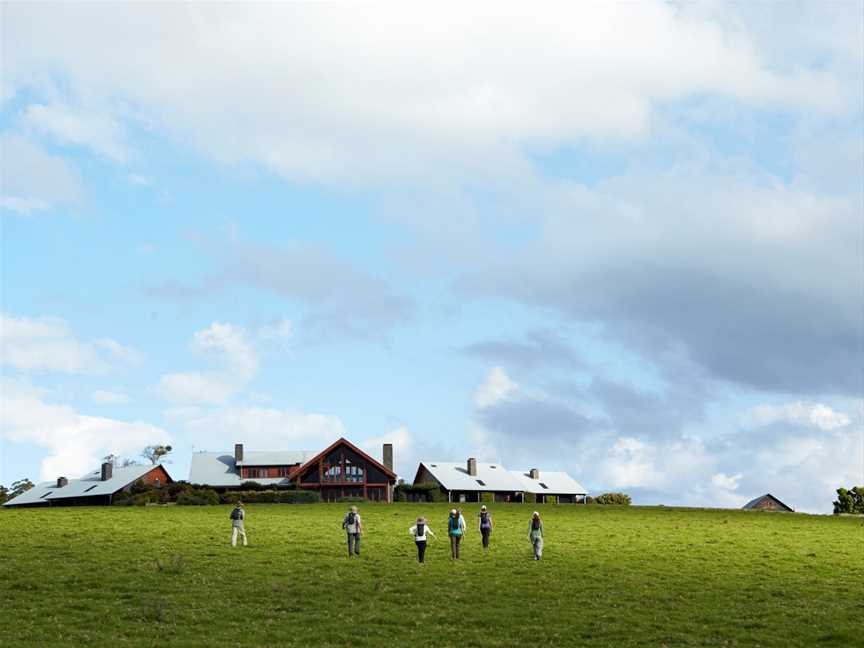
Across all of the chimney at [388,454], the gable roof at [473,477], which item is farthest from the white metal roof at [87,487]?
the gable roof at [473,477]

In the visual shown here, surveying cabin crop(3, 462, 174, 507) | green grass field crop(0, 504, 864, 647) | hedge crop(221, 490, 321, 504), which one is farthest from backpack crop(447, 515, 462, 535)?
cabin crop(3, 462, 174, 507)

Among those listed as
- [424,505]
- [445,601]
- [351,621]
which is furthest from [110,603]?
[424,505]

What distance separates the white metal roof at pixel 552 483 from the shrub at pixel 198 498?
5465 centimetres

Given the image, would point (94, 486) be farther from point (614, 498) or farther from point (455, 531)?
point (455, 531)

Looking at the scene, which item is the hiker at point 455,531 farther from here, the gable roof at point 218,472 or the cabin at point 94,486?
the cabin at point 94,486

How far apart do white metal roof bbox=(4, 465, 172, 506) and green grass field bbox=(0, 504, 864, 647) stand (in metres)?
57.0

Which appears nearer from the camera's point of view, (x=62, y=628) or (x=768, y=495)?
(x=62, y=628)

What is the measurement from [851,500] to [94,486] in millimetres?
100654

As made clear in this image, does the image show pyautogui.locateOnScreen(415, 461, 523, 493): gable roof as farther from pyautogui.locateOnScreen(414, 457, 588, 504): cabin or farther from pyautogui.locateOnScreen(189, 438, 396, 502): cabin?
pyautogui.locateOnScreen(189, 438, 396, 502): cabin

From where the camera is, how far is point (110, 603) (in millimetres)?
32438

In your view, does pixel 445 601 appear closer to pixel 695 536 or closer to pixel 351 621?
pixel 351 621

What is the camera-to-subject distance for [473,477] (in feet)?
419

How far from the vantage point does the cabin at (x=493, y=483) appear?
406ft

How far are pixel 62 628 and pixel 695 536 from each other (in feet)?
145
